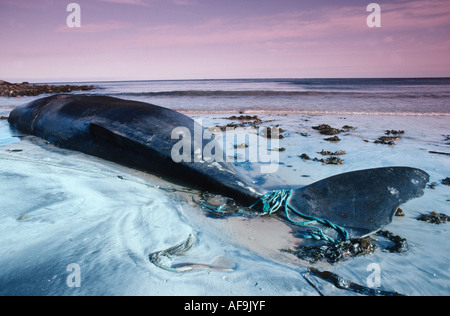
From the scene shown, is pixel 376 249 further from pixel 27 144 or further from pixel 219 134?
pixel 27 144

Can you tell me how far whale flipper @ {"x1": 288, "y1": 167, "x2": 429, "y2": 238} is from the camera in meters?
2.42

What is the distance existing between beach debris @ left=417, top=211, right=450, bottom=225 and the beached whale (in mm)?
475

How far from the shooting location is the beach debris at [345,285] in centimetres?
178

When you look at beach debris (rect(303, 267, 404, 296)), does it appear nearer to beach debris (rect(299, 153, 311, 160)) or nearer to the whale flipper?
the whale flipper

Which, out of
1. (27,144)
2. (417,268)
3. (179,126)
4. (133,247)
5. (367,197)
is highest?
(179,126)

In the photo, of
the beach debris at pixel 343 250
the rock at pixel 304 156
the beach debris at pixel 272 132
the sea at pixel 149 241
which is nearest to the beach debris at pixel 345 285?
the sea at pixel 149 241

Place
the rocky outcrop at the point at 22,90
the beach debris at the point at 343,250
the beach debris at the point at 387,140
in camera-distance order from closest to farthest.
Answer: the beach debris at the point at 343,250 → the beach debris at the point at 387,140 → the rocky outcrop at the point at 22,90

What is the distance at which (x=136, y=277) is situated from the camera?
175 cm

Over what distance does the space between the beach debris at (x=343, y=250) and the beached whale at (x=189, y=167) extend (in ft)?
0.35

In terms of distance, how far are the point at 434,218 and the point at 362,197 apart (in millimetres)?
905

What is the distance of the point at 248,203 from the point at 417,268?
1.59m

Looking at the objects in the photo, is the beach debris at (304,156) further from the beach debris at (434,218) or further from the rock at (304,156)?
the beach debris at (434,218)

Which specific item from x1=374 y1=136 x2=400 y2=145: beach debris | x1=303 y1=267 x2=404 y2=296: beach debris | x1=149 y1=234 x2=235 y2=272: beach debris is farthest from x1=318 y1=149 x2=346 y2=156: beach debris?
x1=149 y1=234 x2=235 y2=272: beach debris
